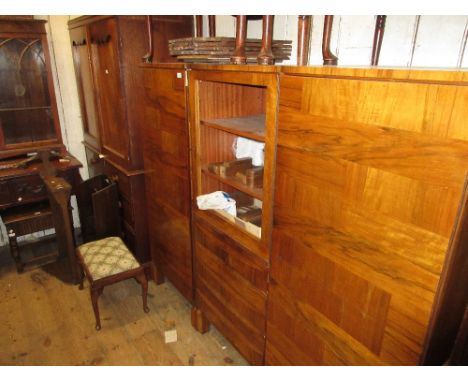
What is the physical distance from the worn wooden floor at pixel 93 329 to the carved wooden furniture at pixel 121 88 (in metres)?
0.44

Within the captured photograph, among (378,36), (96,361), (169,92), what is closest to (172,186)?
(169,92)

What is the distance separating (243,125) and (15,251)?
2332 mm

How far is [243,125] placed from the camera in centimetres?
160

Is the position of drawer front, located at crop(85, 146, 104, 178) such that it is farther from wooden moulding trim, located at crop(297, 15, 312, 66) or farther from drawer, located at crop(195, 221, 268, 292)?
wooden moulding trim, located at crop(297, 15, 312, 66)

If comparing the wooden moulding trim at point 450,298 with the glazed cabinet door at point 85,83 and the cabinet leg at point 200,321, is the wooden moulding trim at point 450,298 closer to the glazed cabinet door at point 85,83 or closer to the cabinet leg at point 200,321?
the cabinet leg at point 200,321

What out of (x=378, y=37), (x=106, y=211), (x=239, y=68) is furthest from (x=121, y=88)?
(x=378, y=37)

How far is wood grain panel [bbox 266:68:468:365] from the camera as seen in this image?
787 millimetres

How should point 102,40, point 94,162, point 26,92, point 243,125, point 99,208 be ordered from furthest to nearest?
point 94,162 < point 26,92 < point 99,208 < point 102,40 < point 243,125

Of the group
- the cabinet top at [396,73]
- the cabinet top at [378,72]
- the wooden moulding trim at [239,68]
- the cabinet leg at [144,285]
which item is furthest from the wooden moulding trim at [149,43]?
the cabinet leg at [144,285]

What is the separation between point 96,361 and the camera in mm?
2012

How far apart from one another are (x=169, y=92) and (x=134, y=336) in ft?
5.08

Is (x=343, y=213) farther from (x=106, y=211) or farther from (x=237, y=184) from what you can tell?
(x=106, y=211)

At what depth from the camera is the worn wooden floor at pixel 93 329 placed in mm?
2051

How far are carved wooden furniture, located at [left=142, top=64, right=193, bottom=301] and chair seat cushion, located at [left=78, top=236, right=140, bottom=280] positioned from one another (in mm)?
253
